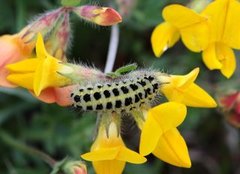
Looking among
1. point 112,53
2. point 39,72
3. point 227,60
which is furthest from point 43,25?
point 227,60

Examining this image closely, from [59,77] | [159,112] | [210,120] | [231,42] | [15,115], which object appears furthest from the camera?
[210,120]

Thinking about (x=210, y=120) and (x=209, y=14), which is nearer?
(x=209, y=14)

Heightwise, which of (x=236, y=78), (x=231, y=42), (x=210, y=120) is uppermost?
(x=231, y=42)

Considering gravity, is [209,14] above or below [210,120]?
above

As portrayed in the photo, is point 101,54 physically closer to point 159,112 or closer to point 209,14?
point 209,14

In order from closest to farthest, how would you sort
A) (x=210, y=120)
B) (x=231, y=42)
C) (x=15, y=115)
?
1. (x=231, y=42)
2. (x=15, y=115)
3. (x=210, y=120)

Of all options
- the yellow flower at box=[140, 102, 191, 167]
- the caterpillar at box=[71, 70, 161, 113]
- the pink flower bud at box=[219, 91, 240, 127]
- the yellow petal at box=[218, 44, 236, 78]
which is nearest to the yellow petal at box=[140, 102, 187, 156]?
the yellow flower at box=[140, 102, 191, 167]

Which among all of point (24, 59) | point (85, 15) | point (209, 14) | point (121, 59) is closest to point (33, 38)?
point (24, 59)

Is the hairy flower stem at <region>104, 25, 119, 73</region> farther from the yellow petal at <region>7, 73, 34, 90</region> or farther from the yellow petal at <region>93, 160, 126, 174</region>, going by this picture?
the yellow petal at <region>93, 160, 126, 174</region>
